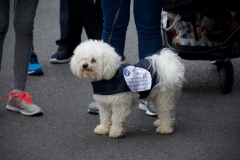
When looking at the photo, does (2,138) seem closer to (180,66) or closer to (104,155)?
(104,155)

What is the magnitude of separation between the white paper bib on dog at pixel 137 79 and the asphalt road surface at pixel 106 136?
401 mm

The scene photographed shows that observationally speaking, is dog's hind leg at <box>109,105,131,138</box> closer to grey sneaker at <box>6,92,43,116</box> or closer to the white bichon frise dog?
the white bichon frise dog

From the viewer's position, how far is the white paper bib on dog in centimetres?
402

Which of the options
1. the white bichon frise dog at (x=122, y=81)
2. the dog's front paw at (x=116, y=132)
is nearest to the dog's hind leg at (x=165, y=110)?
the white bichon frise dog at (x=122, y=81)

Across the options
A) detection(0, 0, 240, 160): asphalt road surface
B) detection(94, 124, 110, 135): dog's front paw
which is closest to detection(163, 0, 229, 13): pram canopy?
detection(0, 0, 240, 160): asphalt road surface

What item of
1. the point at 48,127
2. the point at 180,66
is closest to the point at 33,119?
the point at 48,127

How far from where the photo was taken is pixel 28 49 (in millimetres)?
4609

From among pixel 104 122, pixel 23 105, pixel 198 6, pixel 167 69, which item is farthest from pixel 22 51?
pixel 198 6

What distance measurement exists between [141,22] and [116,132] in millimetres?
924

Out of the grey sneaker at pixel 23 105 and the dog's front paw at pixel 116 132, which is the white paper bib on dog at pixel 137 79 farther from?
the grey sneaker at pixel 23 105

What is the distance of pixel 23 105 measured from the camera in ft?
15.3

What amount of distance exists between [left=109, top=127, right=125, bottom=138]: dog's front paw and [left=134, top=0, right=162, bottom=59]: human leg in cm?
76

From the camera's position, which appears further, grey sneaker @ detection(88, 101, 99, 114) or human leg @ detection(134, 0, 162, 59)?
grey sneaker @ detection(88, 101, 99, 114)

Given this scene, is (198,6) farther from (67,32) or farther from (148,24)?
(67,32)
